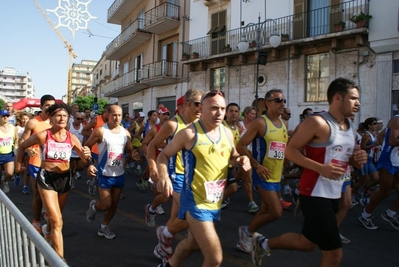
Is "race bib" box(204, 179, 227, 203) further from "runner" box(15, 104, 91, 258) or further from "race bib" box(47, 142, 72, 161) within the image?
"race bib" box(47, 142, 72, 161)

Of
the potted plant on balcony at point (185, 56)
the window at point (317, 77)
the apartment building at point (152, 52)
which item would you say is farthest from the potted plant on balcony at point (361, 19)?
the apartment building at point (152, 52)

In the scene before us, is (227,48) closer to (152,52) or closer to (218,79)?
(218,79)

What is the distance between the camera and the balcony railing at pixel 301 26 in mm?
14453

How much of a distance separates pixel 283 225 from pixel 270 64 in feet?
40.9

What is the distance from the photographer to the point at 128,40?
27516 millimetres

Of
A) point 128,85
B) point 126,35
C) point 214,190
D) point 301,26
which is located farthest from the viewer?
point 126,35

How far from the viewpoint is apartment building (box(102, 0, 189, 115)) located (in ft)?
75.8

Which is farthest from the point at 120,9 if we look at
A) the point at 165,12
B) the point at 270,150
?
the point at 270,150

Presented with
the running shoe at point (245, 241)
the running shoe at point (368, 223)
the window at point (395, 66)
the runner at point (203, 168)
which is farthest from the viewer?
the window at point (395, 66)

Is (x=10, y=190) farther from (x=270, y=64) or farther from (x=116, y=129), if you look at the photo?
(x=270, y=64)

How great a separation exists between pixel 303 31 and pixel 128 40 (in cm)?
1501

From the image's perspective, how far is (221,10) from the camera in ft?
66.1

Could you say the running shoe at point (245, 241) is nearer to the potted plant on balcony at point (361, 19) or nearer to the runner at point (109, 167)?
the runner at point (109, 167)

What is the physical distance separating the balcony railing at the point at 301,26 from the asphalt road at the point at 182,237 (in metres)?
9.26
